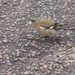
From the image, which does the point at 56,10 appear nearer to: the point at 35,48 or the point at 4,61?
the point at 35,48

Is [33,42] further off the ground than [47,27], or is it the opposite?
[47,27]

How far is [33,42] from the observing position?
6223mm

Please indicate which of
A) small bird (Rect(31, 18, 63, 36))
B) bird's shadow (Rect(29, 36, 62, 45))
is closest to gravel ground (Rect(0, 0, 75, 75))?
bird's shadow (Rect(29, 36, 62, 45))

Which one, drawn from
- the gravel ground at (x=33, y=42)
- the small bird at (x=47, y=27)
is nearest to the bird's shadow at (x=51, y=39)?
the gravel ground at (x=33, y=42)

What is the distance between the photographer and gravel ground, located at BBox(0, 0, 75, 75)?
5.50 metres

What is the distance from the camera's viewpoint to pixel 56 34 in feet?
21.2

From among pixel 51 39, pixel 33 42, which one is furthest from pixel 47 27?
pixel 33 42

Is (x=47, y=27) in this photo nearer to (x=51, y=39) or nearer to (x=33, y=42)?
(x=51, y=39)

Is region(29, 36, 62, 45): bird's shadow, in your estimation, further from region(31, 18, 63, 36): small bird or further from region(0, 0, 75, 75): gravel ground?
region(31, 18, 63, 36): small bird

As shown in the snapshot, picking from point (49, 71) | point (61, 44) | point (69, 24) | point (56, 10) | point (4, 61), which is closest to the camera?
point (49, 71)

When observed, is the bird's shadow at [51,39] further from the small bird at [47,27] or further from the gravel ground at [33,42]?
the small bird at [47,27]

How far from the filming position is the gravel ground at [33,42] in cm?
550

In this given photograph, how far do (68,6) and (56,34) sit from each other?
129 centimetres

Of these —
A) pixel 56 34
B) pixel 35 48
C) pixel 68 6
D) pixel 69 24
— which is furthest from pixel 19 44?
pixel 68 6
